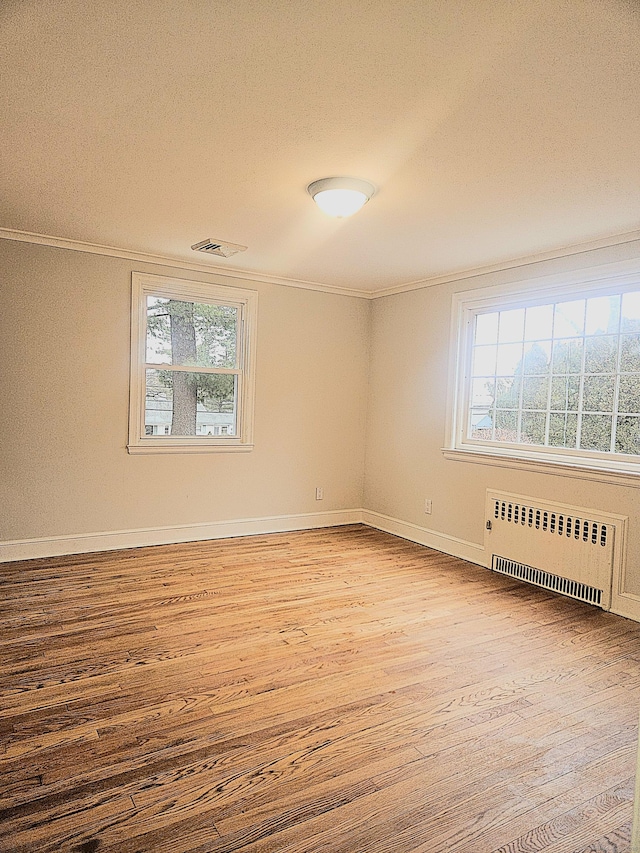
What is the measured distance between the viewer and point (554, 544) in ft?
13.2


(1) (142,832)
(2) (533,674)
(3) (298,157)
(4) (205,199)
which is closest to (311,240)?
(4) (205,199)

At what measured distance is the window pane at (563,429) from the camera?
407cm

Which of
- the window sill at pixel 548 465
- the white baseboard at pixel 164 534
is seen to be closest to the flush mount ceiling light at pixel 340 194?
the window sill at pixel 548 465

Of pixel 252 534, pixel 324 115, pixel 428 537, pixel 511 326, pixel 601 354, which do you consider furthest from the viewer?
pixel 252 534

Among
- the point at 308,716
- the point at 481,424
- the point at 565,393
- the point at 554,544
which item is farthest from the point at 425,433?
the point at 308,716

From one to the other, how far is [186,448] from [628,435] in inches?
135

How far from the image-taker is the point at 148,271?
475cm

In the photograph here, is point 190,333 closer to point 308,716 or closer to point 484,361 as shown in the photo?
point 484,361

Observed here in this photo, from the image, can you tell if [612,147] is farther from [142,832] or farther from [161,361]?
[161,361]

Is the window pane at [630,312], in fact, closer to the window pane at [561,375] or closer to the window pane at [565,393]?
the window pane at [561,375]

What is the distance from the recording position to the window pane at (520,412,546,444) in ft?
14.1

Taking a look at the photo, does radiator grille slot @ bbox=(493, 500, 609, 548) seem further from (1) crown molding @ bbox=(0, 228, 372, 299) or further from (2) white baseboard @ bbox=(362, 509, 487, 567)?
(1) crown molding @ bbox=(0, 228, 372, 299)

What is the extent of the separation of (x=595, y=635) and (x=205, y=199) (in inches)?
133

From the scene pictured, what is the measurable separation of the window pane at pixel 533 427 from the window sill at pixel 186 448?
2.39 m
